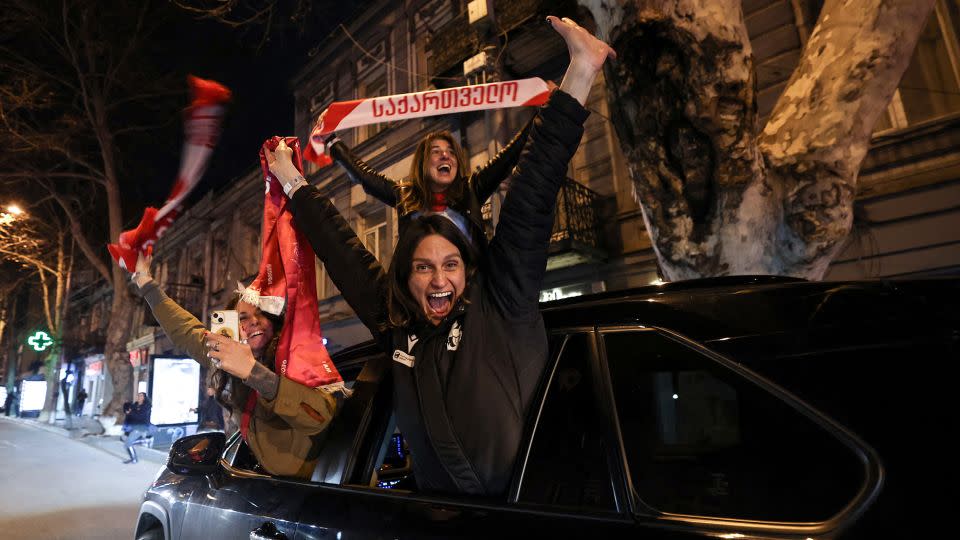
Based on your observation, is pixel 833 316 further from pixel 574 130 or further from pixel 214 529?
pixel 214 529

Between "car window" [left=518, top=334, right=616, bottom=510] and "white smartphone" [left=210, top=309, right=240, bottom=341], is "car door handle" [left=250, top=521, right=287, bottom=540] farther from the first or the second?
"car window" [left=518, top=334, right=616, bottom=510]

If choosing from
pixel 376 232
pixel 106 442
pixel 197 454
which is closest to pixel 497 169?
pixel 197 454

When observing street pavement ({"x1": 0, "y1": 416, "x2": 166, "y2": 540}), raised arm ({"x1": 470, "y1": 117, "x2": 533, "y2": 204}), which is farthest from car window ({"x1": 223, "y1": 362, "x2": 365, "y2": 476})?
street pavement ({"x1": 0, "y1": 416, "x2": 166, "y2": 540})

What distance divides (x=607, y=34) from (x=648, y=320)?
8.00 feet

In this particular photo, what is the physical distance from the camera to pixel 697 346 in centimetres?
112

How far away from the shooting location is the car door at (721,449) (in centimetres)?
90

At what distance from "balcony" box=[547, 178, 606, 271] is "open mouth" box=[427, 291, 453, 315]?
6387 millimetres

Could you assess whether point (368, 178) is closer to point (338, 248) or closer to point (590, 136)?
point (338, 248)

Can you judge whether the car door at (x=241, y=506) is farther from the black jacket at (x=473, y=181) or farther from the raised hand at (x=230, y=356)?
the black jacket at (x=473, y=181)

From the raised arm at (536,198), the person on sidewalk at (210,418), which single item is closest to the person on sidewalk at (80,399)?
the person on sidewalk at (210,418)

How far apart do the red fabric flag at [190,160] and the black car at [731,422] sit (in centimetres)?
200

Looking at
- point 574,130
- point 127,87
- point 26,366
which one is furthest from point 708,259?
point 26,366

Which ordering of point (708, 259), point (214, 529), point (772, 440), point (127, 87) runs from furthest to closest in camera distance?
point (127, 87) → point (708, 259) → point (214, 529) → point (772, 440)

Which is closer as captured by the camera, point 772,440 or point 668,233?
point 772,440
